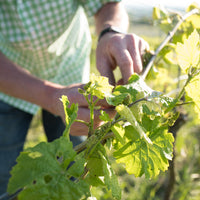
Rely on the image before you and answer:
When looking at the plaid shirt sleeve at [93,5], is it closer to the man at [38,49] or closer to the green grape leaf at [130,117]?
the man at [38,49]

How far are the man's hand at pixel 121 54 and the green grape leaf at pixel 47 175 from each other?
0.43m

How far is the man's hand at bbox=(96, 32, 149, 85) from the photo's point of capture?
0.80 metres

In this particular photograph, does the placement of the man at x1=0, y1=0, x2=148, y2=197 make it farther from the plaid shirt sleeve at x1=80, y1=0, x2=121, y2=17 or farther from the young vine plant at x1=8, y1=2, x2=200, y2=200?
the young vine plant at x1=8, y1=2, x2=200, y2=200

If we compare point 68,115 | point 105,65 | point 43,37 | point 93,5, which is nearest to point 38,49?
point 43,37

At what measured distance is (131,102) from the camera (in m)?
0.57

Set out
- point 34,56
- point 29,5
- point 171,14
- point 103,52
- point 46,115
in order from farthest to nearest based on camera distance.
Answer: point 46,115 < point 34,56 < point 29,5 < point 171,14 < point 103,52

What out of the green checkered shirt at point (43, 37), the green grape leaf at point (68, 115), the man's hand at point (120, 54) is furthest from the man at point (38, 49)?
the green grape leaf at point (68, 115)

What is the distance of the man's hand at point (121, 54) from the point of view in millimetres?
797

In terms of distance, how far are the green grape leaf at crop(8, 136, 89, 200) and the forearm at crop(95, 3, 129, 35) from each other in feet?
3.02

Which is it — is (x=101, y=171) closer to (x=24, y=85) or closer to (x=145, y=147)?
(x=145, y=147)

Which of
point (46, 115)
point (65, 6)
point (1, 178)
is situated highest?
point (65, 6)

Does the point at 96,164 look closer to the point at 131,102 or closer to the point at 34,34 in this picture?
the point at 131,102

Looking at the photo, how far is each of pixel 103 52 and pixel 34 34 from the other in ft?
2.09

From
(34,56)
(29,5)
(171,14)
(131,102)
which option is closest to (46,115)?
(34,56)
